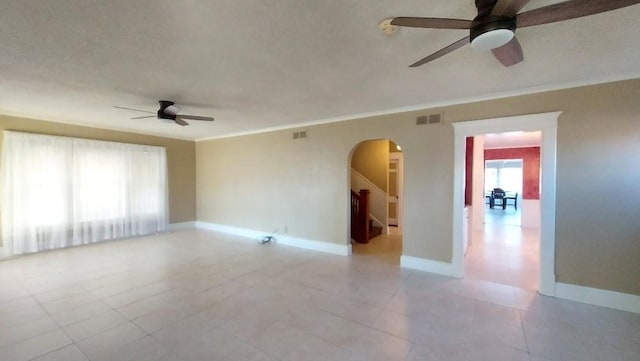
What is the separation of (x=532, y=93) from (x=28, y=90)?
663cm

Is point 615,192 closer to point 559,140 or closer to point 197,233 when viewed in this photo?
point 559,140

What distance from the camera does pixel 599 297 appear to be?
3057 mm

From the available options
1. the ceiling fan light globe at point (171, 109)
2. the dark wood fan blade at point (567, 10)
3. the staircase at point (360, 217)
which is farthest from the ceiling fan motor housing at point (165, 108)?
the dark wood fan blade at point (567, 10)

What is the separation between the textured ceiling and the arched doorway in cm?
212

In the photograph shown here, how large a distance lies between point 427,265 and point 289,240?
287cm

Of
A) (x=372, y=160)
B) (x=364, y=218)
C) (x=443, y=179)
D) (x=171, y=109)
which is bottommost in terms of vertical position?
(x=364, y=218)

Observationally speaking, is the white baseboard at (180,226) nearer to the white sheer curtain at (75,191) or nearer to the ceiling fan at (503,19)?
the white sheer curtain at (75,191)

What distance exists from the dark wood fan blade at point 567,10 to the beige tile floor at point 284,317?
2.45 m

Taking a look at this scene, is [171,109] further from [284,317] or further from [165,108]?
[284,317]

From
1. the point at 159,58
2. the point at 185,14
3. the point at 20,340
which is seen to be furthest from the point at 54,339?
the point at 185,14

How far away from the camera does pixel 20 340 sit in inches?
93.0

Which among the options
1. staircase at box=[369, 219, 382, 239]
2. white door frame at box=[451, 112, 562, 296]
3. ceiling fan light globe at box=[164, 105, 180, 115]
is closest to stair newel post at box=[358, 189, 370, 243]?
staircase at box=[369, 219, 382, 239]

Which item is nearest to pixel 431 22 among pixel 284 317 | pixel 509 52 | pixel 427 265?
pixel 509 52

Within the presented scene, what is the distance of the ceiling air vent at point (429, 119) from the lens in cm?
402
